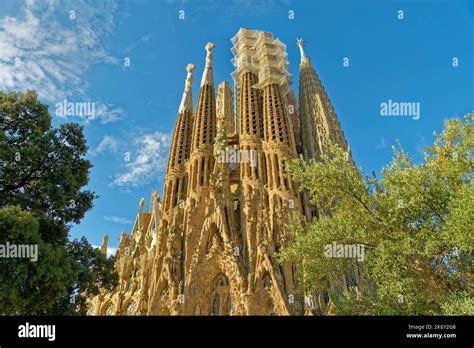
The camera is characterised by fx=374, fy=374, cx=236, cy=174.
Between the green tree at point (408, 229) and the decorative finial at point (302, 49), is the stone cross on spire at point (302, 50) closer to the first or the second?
the decorative finial at point (302, 49)

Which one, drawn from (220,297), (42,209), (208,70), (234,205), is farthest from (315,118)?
(42,209)

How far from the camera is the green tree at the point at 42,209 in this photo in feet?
24.9

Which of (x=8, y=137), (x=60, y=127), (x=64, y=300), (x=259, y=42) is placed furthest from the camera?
(x=259, y=42)

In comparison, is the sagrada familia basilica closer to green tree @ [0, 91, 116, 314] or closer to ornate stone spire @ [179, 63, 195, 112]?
ornate stone spire @ [179, 63, 195, 112]

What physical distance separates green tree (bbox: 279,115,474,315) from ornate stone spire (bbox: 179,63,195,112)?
24.7 meters

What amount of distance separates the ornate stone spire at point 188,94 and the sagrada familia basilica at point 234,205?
0.14 metres

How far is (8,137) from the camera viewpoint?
9.72 m

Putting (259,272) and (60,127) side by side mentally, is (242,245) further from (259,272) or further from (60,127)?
(60,127)

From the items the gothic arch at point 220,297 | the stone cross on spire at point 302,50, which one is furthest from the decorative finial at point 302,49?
the gothic arch at point 220,297

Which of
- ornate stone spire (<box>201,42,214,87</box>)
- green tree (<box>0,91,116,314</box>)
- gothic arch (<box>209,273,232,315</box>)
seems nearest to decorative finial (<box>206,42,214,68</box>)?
ornate stone spire (<box>201,42,214,87</box>)

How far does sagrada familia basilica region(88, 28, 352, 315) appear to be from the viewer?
2039 cm

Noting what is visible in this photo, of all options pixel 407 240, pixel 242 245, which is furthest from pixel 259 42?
pixel 407 240
